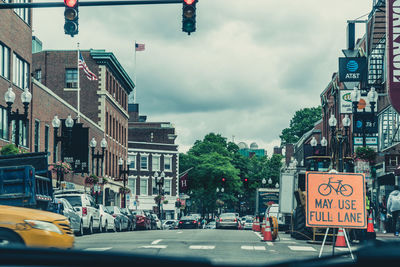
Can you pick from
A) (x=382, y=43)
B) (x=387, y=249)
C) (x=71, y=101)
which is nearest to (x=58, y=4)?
(x=387, y=249)

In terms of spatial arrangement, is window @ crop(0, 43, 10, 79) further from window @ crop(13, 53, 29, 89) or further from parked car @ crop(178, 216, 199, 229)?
parked car @ crop(178, 216, 199, 229)

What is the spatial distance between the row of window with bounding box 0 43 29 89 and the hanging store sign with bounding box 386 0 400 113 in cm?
1808

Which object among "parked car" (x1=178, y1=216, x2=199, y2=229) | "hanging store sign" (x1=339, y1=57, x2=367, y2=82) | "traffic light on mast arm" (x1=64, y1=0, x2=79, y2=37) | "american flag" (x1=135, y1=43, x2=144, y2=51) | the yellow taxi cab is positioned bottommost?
"parked car" (x1=178, y1=216, x2=199, y2=229)

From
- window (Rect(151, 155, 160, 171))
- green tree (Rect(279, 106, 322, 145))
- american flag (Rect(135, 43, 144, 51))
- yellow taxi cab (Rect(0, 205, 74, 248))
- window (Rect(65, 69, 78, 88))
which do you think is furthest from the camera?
green tree (Rect(279, 106, 322, 145))

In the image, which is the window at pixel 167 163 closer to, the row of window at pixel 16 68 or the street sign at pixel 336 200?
the row of window at pixel 16 68

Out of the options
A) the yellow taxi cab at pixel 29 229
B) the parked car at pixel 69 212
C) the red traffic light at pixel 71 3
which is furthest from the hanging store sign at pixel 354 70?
the yellow taxi cab at pixel 29 229

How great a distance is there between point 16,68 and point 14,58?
54 cm

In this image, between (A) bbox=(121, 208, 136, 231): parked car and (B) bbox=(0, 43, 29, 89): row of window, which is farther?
(A) bbox=(121, 208, 136, 231): parked car

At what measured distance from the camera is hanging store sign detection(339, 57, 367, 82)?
41.2 meters

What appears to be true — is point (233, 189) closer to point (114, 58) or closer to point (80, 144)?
point (114, 58)

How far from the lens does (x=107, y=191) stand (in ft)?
206

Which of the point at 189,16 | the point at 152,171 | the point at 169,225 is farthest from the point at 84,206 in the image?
the point at 152,171

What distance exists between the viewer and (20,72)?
124ft

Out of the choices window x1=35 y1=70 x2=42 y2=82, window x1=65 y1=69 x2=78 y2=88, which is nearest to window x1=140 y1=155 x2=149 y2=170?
window x1=35 y1=70 x2=42 y2=82
